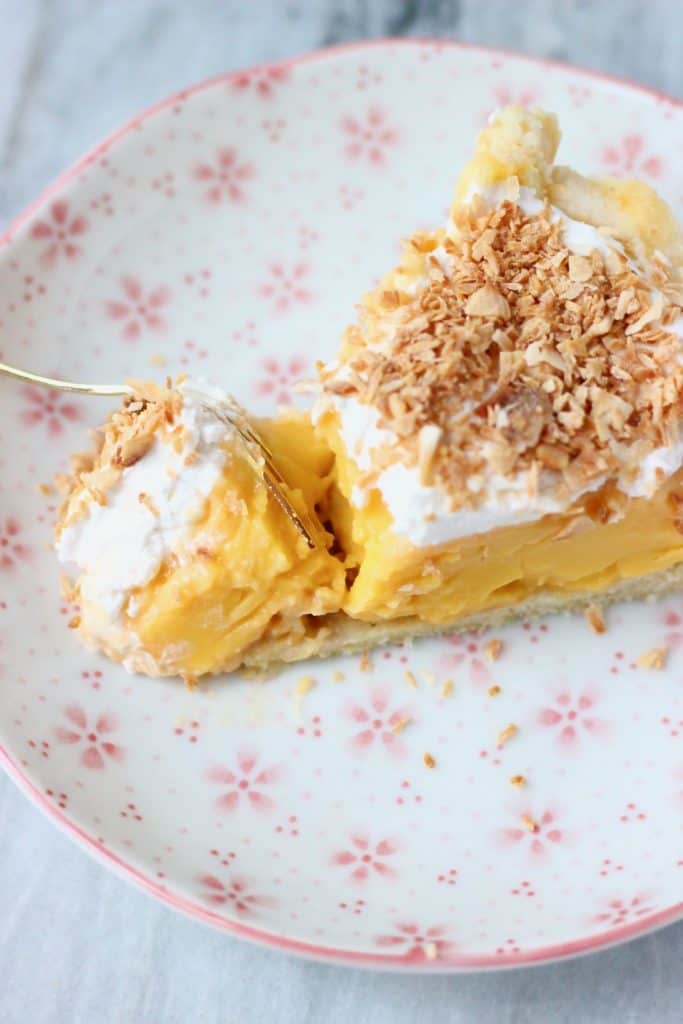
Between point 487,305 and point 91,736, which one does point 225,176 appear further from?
point 91,736

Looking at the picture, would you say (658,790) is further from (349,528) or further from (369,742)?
(349,528)

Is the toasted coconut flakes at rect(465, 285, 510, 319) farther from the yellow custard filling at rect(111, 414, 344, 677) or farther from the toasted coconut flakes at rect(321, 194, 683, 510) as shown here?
the yellow custard filling at rect(111, 414, 344, 677)

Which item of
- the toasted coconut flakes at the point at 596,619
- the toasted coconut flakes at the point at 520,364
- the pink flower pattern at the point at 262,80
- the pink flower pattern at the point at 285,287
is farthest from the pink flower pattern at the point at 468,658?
the pink flower pattern at the point at 262,80

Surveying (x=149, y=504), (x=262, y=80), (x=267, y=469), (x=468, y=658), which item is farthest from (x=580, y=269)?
(x=262, y=80)

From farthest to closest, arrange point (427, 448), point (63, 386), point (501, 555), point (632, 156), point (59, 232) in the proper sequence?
point (632, 156) < point (59, 232) < point (63, 386) < point (501, 555) < point (427, 448)

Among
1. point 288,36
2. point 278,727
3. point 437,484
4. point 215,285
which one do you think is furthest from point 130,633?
point 288,36
